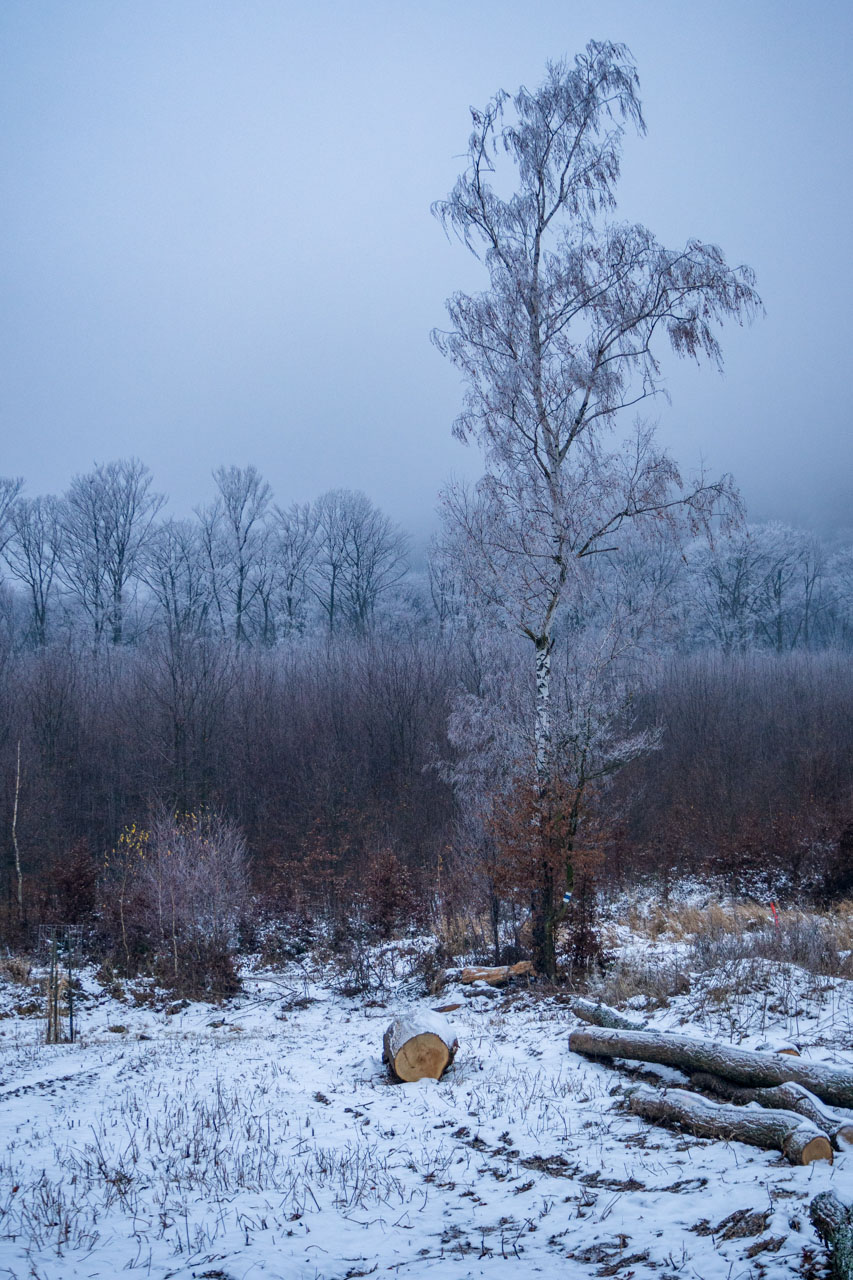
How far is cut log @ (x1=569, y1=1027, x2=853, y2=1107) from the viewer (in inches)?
210

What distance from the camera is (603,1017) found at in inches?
324

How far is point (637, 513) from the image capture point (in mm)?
12211

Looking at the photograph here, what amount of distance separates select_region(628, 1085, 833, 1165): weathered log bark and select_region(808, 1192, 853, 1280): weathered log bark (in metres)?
0.91

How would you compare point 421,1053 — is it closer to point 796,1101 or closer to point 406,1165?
point 406,1165

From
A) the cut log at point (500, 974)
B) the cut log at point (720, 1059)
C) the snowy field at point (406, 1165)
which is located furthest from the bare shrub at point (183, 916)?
the cut log at point (720, 1059)

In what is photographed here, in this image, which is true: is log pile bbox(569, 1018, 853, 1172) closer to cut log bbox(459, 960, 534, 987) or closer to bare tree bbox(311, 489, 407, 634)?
cut log bbox(459, 960, 534, 987)

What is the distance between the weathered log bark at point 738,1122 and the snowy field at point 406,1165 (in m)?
0.13

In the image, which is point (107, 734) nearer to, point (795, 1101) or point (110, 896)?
point (110, 896)

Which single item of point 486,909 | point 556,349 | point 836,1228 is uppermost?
point 556,349

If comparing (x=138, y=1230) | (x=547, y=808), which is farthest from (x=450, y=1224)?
(x=547, y=808)

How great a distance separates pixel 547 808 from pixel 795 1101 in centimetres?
632

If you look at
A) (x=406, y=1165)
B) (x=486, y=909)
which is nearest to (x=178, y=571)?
(x=486, y=909)

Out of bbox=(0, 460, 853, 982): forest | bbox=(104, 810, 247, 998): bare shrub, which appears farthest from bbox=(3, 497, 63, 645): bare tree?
bbox=(104, 810, 247, 998): bare shrub

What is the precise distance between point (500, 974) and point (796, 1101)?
7372 mm
